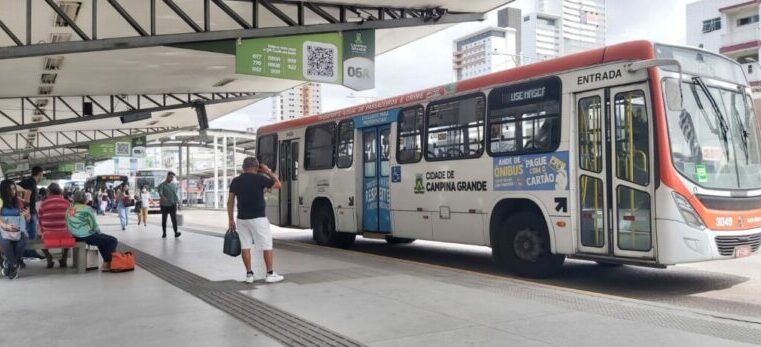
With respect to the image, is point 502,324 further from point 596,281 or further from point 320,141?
point 320,141

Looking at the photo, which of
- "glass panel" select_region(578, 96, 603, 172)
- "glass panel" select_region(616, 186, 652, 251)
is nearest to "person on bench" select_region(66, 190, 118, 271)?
"glass panel" select_region(578, 96, 603, 172)

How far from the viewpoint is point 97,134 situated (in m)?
33.6

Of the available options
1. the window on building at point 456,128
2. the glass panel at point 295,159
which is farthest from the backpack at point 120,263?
the glass panel at point 295,159

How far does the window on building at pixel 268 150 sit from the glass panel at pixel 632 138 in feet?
32.6

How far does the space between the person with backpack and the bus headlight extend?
928 centimetres

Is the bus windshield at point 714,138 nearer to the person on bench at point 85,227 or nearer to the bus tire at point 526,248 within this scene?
the bus tire at point 526,248

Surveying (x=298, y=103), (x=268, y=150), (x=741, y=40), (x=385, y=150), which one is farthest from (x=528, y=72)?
(x=741, y=40)

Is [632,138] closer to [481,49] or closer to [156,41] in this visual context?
[156,41]

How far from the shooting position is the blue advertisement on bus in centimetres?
842

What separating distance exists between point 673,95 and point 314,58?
677 cm

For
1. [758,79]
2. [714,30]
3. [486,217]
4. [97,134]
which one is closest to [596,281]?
[486,217]

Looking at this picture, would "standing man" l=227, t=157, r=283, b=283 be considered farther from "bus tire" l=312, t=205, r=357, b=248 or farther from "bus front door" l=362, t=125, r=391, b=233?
"bus tire" l=312, t=205, r=357, b=248

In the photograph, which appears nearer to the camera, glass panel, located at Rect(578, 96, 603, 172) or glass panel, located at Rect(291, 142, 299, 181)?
glass panel, located at Rect(578, 96, 603, 172)

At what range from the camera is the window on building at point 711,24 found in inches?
1726
